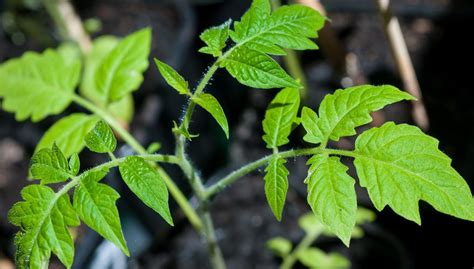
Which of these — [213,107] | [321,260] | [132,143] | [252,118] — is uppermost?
[213,107]

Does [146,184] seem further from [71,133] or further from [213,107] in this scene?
[71,133]

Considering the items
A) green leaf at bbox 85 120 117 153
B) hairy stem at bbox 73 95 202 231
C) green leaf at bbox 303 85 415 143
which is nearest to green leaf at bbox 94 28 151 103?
hairy stem at bbox 73 95 202 231

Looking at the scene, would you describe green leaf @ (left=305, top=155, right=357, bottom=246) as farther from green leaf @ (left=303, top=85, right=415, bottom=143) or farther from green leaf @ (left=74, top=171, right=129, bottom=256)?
A: green leaf @ (left=74, top=171, right=129, bottom=256)

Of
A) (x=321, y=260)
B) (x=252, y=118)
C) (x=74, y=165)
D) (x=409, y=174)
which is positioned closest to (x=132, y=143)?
(x=74, y=165)

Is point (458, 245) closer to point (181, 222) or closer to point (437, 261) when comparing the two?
point (437, 261)

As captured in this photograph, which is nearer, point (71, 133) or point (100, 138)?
point (100, 138)

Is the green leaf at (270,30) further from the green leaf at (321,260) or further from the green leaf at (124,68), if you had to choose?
the green leaf at (321,260)

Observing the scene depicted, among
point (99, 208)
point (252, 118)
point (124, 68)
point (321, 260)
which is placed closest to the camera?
point (99, 208)
